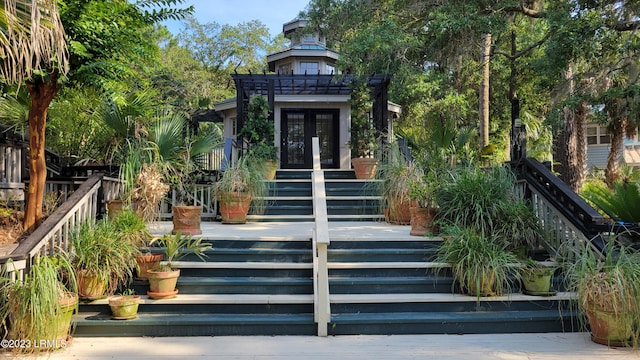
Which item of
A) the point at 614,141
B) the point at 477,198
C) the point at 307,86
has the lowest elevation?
the point at 477,198

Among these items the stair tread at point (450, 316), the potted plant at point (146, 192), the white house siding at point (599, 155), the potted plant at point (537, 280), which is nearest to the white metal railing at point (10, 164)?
the potted plant at point (146, 192)

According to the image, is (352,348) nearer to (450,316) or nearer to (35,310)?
(450,316)

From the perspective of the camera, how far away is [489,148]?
1039cm

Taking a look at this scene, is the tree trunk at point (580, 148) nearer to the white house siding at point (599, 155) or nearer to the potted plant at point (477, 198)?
the potted plant at point (477, 198)

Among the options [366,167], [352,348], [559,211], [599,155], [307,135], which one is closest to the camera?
[352,348]

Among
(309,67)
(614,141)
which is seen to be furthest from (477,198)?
(309,67)

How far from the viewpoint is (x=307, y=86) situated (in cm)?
1119

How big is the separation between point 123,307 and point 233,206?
301 centimetres

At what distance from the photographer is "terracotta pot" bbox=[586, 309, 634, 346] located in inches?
130

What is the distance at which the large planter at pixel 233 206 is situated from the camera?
662 centimetres

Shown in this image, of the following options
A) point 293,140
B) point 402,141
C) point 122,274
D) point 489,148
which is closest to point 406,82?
point 402,141

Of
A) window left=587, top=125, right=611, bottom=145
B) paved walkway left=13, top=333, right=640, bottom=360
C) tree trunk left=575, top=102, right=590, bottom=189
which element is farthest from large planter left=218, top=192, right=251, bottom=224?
window left=587, top=125, right=611, bottom=145

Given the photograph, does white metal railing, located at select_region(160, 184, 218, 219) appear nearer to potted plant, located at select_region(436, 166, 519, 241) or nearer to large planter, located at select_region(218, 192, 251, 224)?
large planter, located at select_region(218, 192, 251, 224)

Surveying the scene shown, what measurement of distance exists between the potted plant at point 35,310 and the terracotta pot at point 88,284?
47 centimetres
